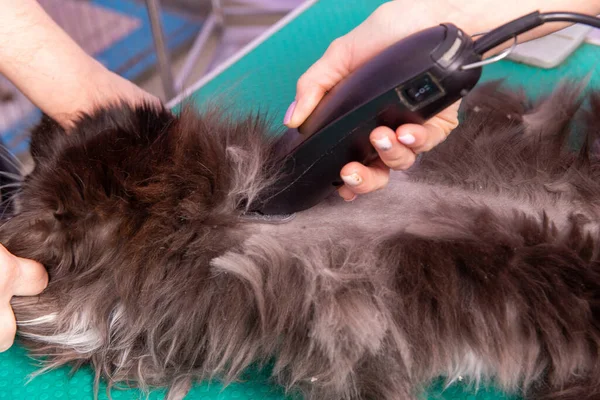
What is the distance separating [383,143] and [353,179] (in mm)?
62

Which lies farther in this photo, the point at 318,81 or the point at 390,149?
the point at 318,81

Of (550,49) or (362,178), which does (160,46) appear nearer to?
(550,49)

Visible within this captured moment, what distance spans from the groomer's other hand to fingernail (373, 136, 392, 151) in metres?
0.44

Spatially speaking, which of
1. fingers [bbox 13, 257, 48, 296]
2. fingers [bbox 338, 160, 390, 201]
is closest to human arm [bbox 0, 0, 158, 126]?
fingers [bbox 13, 257, 48, 296]

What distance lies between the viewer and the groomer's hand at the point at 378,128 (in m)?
0.63

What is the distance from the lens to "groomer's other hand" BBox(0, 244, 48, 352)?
2.08 ft

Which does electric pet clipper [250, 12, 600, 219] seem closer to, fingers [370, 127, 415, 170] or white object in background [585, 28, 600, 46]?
fingers [370, 127, 415, 170]

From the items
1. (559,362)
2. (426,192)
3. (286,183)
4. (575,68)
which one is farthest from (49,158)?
(575,68)

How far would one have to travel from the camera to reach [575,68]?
46.4 inches

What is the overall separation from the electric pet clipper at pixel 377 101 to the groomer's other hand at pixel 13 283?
0.28m

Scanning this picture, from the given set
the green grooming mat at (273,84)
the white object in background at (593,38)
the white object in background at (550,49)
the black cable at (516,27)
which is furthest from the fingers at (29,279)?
the white object in background at (593,38)

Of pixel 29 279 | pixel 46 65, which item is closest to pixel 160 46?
pixel 46 65

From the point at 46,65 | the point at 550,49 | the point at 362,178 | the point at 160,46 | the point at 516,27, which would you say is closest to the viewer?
the point at 516,27

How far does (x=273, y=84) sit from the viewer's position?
1227 mm
